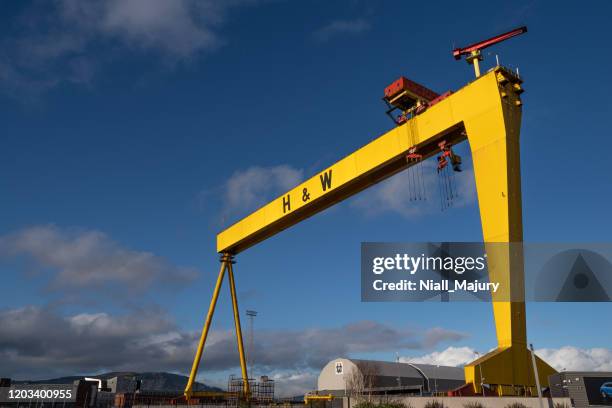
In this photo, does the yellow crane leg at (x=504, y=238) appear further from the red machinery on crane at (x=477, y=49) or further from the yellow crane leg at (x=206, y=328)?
the yellow crane leg at (x=206, y=328)

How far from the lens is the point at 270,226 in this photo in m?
26.4

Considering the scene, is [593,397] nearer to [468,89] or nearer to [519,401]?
[519,401]

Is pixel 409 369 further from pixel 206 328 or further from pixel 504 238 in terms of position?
pixel 504 238

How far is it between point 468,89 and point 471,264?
233 inches

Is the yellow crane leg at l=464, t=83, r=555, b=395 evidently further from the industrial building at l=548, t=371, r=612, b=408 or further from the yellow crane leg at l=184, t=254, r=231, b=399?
the yellow crane leg at l=184, t=254, r=231, b=399

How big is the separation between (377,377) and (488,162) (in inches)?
1202

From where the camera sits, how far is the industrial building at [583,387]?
54.4 ft

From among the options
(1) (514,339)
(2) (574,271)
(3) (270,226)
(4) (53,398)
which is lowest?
(4) (53,398)

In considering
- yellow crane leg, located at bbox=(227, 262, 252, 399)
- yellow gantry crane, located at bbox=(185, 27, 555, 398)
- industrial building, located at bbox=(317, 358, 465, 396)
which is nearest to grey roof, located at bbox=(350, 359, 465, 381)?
industrial building, located at bbox=(317, 358, 465, 396)

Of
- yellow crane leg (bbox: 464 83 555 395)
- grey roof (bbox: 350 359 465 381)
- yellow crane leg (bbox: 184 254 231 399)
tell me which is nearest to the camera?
yellow crane leg (bbox: 464 83 555 395)

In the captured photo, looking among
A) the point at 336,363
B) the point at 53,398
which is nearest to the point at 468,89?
the point at 336,363

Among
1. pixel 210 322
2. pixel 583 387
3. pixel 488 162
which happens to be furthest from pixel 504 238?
pixel 210 322

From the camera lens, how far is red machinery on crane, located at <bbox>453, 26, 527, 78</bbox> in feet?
57.2

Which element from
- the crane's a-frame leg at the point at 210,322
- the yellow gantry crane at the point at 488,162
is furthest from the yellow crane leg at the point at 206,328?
the yellow gantry crane at the point at 488,162
